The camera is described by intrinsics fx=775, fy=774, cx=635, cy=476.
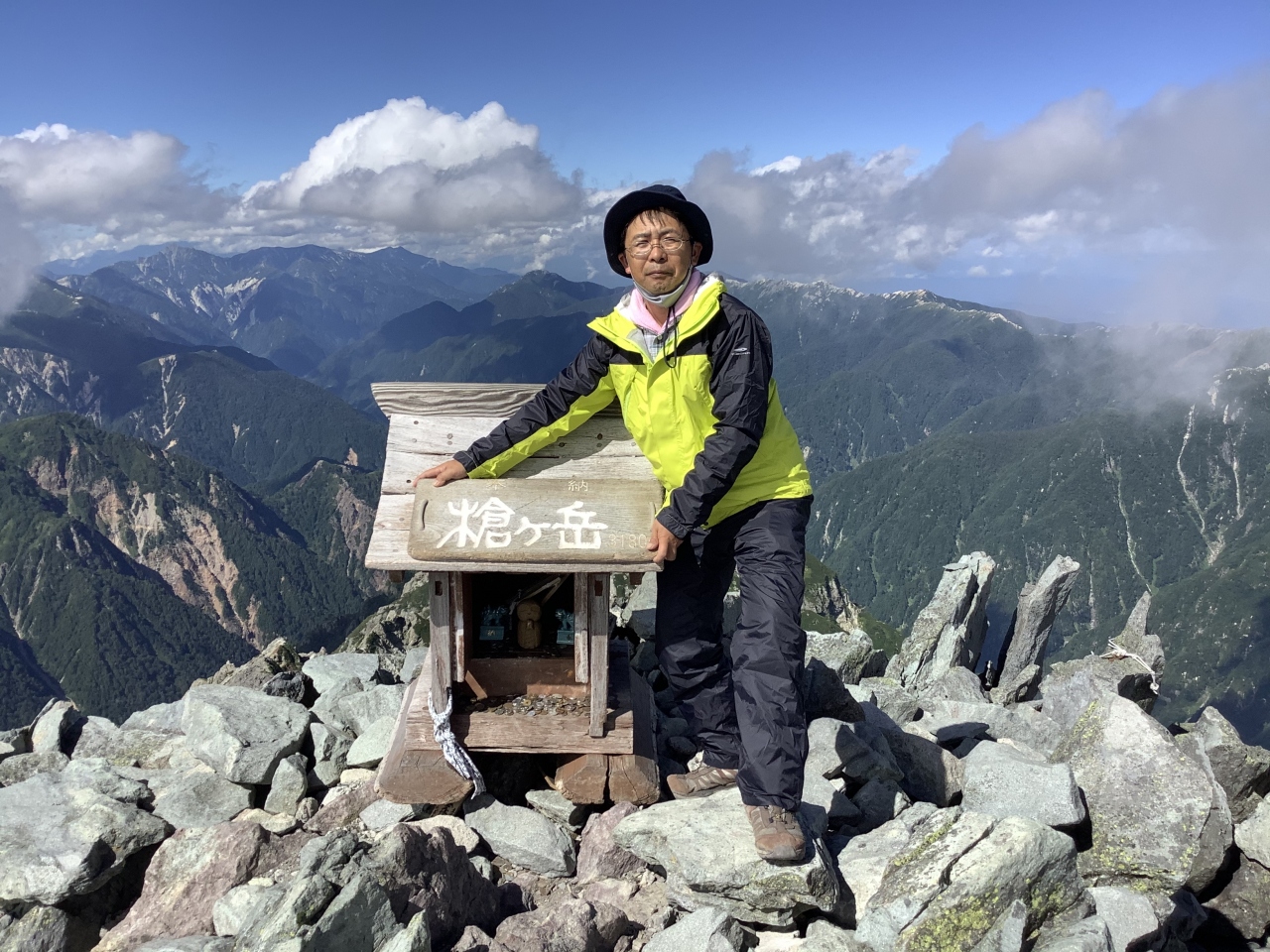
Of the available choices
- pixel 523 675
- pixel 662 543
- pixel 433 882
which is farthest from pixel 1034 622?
pixel 433 882

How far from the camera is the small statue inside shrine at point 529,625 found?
767cm

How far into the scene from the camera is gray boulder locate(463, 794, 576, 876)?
248 inches

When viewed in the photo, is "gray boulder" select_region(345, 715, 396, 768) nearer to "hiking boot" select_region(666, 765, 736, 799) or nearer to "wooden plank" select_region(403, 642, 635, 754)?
"wooden plank" select_region(403, 642, 635, 754)

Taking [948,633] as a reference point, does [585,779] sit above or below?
above

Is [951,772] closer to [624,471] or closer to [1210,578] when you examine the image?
[624,471]

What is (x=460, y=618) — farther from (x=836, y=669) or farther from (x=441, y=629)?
(x=836, y=669)

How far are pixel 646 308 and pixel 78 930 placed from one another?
630cm

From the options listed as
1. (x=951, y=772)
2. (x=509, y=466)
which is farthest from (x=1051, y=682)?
(x=509, y=466)

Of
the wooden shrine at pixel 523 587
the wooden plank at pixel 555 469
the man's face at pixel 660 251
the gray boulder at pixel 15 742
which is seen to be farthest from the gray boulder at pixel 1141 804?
the gray boulder at pixel 15 742

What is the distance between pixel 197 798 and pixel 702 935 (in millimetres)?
4938

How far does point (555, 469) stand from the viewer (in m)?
7.05

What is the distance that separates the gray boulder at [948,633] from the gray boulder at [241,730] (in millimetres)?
9097

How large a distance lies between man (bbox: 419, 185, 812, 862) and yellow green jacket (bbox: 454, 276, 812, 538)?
11 mm

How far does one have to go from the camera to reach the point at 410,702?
24.7 feet
